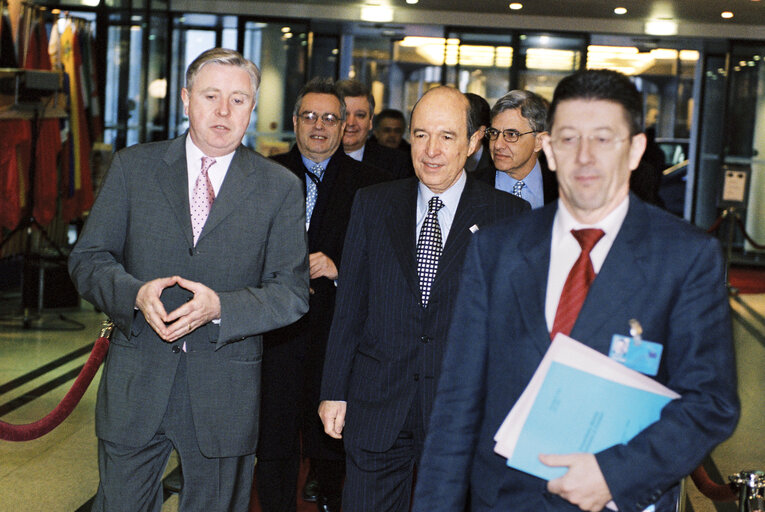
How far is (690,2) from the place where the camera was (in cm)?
1277

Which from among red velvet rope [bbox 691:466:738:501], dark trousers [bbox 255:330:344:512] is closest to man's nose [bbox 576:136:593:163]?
red velvet rope [bbox 691:466:738:501]

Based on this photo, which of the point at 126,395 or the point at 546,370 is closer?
the point at 546,370

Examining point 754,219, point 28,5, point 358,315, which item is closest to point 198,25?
point 28,5

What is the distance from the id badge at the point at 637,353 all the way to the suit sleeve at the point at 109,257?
1.34 m

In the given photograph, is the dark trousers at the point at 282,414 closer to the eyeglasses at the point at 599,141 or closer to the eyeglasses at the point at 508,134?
the eyeglasses at the point at 508,134

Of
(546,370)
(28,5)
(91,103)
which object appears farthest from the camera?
(91,103)

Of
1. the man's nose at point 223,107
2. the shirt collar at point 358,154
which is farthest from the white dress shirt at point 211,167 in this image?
the shirt collar at point 358,154

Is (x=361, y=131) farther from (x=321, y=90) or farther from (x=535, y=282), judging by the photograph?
(x=535, y=282)

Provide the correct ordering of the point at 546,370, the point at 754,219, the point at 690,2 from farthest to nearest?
the point at 754,219 → the point at 690,2 → the point at 546,370

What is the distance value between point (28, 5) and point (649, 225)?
8.07 metres

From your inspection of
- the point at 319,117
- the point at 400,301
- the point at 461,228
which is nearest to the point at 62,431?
the point at 319,117

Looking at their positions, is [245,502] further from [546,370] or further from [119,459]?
[546,370]

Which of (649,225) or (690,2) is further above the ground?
(690,2)

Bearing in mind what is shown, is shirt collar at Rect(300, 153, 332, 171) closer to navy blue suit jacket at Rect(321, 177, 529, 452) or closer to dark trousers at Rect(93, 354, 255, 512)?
navy blue suit jacket at Rect(321, 177, 529, 452)
